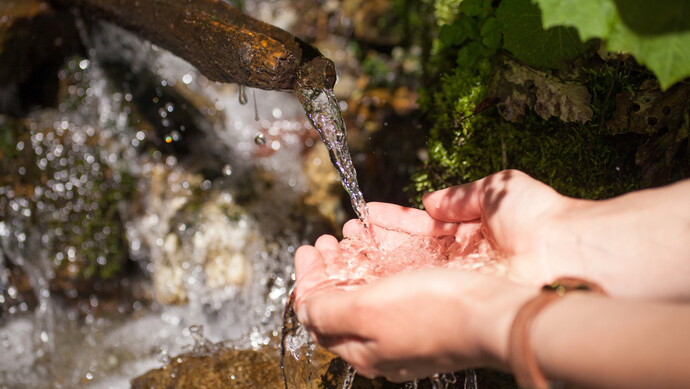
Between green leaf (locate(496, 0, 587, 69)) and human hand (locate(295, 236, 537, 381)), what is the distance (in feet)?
4.91

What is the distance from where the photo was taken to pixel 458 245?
8.04ft

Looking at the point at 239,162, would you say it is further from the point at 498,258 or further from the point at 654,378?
the point at 654,378

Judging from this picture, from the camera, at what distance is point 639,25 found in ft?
5.49

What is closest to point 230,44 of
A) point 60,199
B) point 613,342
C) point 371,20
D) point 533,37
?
point 533,37

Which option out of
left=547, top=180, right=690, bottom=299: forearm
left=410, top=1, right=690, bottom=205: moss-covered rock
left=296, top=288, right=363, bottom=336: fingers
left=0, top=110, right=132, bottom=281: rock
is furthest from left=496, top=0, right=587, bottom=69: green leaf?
left=0, top=110, right=132, bottom=281: rock

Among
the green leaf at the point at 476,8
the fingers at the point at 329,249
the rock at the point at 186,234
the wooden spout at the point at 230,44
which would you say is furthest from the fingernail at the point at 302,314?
the rock at the point at 186,234

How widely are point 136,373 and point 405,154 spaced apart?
3.17 meters

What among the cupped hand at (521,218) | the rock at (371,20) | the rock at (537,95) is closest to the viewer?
the cupped hand at (521,218)

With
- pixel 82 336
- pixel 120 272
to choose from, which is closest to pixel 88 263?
pixel 120 272

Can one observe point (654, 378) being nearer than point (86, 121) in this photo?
Yes

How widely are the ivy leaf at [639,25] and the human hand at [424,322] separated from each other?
3.22 feet

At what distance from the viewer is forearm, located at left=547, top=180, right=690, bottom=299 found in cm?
169

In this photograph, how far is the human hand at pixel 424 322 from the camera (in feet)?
5.30

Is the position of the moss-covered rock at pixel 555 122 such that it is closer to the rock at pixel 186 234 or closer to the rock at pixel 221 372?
the rock at pixel 221 372
